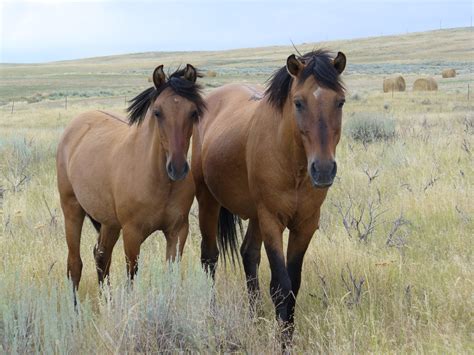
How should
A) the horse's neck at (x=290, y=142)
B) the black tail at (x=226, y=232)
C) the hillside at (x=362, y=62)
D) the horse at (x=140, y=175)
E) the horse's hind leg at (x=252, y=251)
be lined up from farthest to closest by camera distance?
the hillside at (x=362, y=62) → the black tail at (x=226, y=232) → the horse's hind leg at (x=252, y=251) → the horse at (x=140, y=175) → the horse's neck at (x=290, y=142)

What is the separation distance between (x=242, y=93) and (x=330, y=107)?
214 centimetres

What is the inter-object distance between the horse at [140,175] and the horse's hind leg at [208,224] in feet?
2.61

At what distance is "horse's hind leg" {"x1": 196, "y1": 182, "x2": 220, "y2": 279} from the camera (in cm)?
549

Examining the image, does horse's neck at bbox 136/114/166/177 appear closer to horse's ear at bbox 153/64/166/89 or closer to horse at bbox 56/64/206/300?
horse at bbox 56/64/206/300

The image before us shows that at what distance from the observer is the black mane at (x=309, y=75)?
12.3ft

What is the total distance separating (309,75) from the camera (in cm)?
385

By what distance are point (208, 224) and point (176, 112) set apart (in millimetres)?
1540

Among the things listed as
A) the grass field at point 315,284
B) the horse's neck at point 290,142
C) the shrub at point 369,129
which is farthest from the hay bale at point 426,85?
the horse's neck at point 290,142

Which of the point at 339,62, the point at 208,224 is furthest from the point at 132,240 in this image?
the point at 339,62

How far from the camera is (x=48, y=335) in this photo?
333cm

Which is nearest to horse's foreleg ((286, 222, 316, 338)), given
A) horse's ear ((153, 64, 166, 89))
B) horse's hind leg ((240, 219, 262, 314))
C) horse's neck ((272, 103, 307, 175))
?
horse's neck ((272, 103, 307, 175))

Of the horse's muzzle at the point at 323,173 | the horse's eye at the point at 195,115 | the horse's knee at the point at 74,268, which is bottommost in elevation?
the horse's knee at the point at 74,268

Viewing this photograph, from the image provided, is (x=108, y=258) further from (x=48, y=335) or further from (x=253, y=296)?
(x=48, y=335)

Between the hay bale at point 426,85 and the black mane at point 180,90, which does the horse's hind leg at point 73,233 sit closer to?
the black mane at point 180,90
